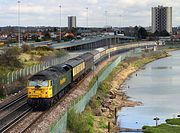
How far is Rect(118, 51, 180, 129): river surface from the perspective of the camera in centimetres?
4713

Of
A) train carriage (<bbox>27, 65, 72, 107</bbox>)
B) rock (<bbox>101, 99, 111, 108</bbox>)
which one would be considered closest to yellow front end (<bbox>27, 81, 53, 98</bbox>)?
train carriage (<bbox>27, 65, 72, 107</bbox>)

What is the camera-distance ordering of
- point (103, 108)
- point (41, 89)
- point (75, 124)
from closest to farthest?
1. point (75, 124)
2. point (41, 89)
3. point (103, 108)

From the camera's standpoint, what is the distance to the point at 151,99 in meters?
63.0

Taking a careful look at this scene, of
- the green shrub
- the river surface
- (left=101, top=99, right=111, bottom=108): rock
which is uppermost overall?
the green shrub

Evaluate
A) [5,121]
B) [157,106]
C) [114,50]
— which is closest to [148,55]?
[114,50]

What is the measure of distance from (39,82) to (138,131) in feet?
36.7

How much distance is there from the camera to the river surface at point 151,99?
1855 inches

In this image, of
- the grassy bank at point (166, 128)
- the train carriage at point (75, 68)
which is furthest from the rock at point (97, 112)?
the train carriage at point (75, 68)

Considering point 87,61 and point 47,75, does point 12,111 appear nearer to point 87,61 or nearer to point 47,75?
point 47,75

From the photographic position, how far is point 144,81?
8969 cm

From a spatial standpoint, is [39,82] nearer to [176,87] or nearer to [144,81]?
[176,87]

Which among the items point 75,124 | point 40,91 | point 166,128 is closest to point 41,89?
point 40,91

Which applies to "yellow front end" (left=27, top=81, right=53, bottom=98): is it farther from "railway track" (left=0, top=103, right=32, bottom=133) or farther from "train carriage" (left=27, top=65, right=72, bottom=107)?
"railway track" (left=0, top=103, right=32, bottom=133)

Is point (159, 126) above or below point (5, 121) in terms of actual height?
below
